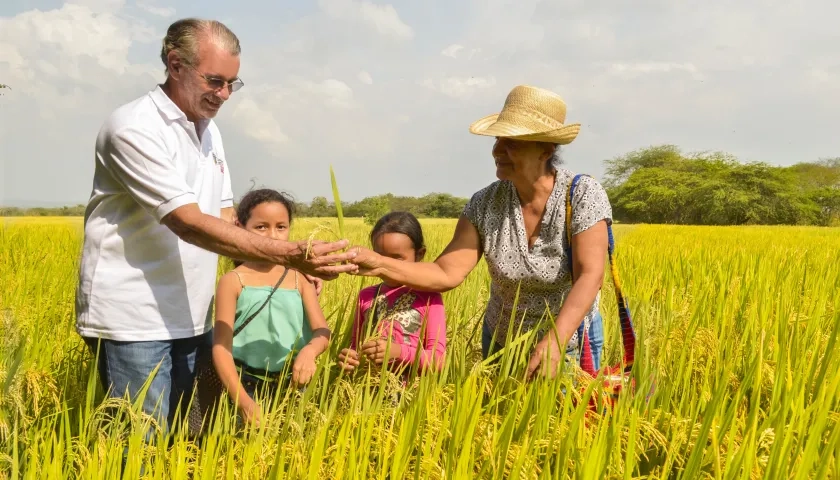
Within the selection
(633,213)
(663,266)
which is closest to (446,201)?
(633,213)

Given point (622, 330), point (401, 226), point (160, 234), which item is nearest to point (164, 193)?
point (160, 234)

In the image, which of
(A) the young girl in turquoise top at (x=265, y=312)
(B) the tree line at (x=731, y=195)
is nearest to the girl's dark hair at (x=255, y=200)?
(A) the young girl in turquoise top at (x=265, y=312)

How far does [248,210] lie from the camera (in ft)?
7.13

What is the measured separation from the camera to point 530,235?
7.20 ft

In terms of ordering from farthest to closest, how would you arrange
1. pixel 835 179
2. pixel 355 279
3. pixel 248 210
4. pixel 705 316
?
pixel 835 179
pixel 355 279
pixel 705 316
pixel 248 210

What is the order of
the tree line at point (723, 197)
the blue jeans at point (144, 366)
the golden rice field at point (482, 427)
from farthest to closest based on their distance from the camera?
the tree line at point (723, 197) < the blue jeans at point (144, 366) < the golden rice field at point (482, 427)

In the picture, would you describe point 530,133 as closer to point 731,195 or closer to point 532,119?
point 532,119

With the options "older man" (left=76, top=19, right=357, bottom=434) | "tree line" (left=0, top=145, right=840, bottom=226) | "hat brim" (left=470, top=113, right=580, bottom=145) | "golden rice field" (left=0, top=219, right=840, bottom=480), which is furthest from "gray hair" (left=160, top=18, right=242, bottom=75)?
"tree line" (left=0, top=145, right=840, bottom=226)

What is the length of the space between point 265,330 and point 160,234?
48cm

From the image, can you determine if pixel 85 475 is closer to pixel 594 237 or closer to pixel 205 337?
pixel 205 337

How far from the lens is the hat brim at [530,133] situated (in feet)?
6.53

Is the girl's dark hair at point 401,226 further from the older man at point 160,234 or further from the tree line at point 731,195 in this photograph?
the tree line at point 731,195

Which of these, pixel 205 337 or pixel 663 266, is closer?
pixel 205 337

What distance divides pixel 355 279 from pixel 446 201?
46954mm
